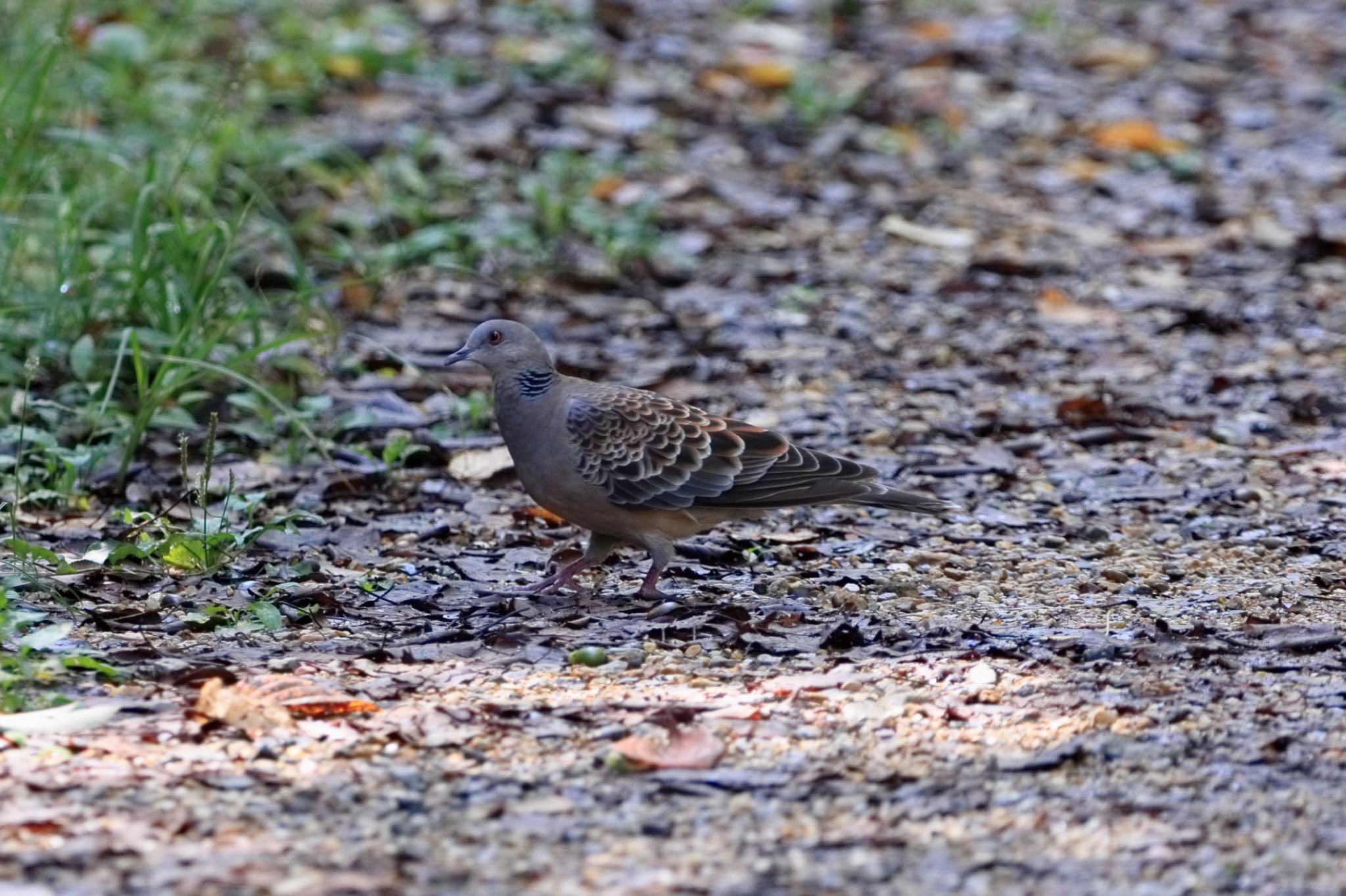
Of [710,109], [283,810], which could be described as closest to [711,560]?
[283,810]

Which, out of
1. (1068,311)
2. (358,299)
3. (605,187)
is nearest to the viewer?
(358,299)

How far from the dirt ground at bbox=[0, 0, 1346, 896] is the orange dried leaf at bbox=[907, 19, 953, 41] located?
0.93m

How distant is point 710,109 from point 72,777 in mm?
7816

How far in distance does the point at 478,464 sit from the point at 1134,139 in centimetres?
588

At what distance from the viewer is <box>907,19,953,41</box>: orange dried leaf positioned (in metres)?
12.4

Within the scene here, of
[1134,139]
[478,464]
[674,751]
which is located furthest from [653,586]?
[1134,139]

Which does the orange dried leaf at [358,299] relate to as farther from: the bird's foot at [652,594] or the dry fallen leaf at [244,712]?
the dry fallen leaf at [244,712]

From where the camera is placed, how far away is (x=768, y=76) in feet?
37.0

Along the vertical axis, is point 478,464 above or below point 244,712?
below

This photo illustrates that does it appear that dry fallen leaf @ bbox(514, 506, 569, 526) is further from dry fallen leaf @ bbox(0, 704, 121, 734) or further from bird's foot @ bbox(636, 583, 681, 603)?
dry fallen leaf @ bbox(0, 704, 121, 734)

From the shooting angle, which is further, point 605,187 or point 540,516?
point 605,187

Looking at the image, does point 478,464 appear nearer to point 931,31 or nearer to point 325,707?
point 325,707

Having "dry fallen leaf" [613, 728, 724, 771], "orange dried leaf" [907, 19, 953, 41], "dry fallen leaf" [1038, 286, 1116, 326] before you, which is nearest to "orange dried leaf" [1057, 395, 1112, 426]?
"dry fallen leaf" [1038, 286, 1116, 326]

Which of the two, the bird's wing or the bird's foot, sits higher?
the bird's wing
